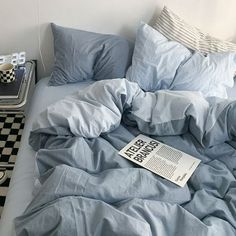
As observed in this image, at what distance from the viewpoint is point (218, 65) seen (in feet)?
5.67

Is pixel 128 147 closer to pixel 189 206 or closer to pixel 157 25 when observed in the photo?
pixel 189 206

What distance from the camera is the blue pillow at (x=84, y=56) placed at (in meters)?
1.74

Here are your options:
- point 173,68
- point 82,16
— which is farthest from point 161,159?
point 82,16

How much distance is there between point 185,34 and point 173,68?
0.25m

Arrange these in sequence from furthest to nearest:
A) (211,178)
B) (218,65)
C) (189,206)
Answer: (218,65) < (211,178) < (189,206)

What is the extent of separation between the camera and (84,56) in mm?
1731

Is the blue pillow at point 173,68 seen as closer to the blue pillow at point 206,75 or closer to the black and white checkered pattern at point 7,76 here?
the blue pillow at point 206,75

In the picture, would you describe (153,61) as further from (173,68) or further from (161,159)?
(161,159)

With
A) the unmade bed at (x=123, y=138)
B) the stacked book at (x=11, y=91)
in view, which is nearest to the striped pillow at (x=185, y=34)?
the unmade bed at (x=123, y=138)

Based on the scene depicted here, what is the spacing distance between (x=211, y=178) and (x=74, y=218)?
50 centimetres

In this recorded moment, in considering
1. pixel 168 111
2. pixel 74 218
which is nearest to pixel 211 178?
pixel 168 111

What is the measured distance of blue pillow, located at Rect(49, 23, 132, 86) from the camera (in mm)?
1736

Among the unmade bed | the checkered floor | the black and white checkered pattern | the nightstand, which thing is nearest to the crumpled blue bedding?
the unmade bed

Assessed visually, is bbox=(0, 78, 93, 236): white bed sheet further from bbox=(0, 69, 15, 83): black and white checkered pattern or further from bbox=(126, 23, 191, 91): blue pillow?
bbox=(126, 23, 191, 91): blue pillow
